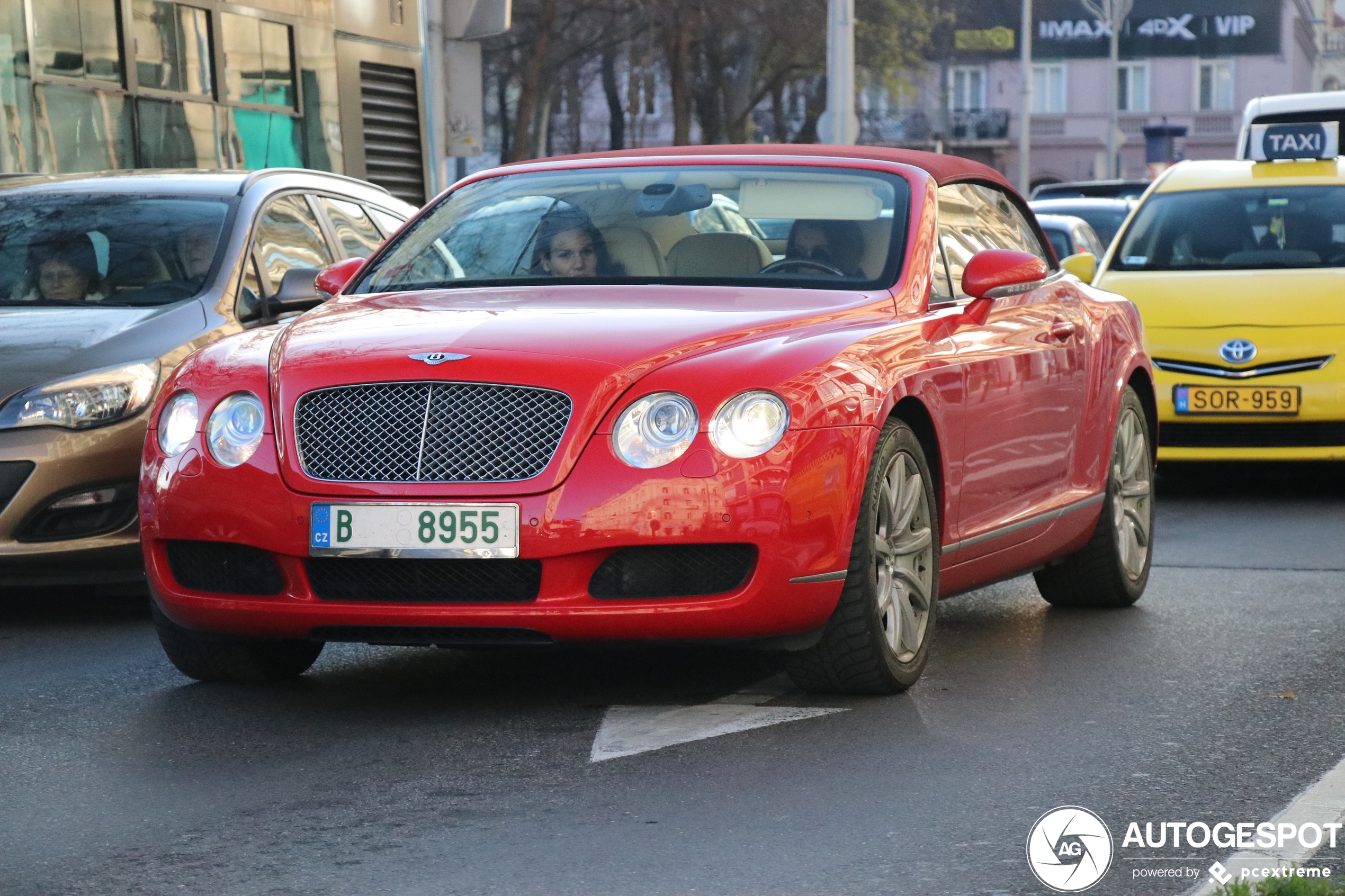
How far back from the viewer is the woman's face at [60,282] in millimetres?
8227

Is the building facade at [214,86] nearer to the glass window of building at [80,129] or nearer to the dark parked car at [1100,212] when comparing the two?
the glass window of building at [80,129]

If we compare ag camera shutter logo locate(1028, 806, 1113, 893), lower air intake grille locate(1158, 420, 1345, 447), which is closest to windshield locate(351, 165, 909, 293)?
ag camera shutter logo locate(1028, 806, 1113, 893)

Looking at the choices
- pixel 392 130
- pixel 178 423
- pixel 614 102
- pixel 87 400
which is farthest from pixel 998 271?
pixel 614 102

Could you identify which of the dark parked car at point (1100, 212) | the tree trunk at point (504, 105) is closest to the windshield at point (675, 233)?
the dark parked car at point (1100, 212)

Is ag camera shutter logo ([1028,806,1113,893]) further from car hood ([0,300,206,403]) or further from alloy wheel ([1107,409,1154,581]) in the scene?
car hood ([0,300,206,403])

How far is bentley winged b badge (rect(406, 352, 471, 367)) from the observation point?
18.0 feet

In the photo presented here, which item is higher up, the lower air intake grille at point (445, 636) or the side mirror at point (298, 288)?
the side mirror at point (298, 288)

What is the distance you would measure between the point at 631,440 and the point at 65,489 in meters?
2.67

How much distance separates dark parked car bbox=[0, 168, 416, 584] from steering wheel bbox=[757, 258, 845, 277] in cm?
195

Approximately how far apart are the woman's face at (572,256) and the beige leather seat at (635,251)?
0.18 feet

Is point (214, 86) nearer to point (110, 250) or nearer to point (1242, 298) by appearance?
point (1242, 298)

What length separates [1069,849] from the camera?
4305 millimetres

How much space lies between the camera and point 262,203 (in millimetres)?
8562

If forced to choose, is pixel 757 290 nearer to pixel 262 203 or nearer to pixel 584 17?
pixel 262 203
